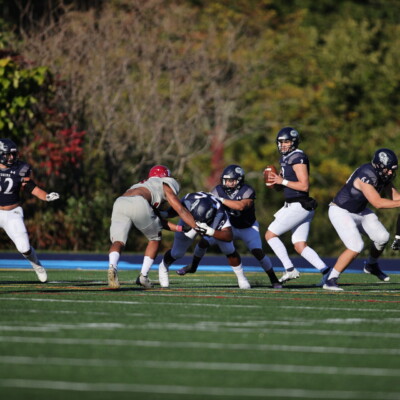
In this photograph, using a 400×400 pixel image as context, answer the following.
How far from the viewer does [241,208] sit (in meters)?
13.8

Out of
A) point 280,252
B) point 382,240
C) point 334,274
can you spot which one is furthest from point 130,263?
point 334,274

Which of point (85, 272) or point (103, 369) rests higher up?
point (103, 369)

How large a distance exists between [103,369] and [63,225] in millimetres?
21049

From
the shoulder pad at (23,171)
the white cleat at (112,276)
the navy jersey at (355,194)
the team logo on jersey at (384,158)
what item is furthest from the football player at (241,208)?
the shoulder pad at (23,171)

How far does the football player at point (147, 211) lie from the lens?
13.0m

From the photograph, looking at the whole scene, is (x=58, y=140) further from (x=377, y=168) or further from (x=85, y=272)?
(x=377, y=168)

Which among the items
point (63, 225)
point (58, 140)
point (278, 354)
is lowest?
point (63, 225)

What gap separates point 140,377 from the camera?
20.2 ft

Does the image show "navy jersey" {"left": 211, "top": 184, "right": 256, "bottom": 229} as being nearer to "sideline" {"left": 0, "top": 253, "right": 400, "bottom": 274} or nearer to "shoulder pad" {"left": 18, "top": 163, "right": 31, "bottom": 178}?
"shoulder pad" {"left": 18, "top": 163, "right": 31, "bottom": 178}

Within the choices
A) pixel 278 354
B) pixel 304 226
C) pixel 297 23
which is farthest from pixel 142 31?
pixel 278 354

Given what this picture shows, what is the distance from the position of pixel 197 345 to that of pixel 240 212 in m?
6.61

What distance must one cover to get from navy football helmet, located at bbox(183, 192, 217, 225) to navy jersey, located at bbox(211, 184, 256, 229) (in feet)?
1.77

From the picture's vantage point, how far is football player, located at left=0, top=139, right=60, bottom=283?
14.2 meters

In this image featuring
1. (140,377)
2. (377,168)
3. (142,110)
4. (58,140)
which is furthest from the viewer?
(142,110)
